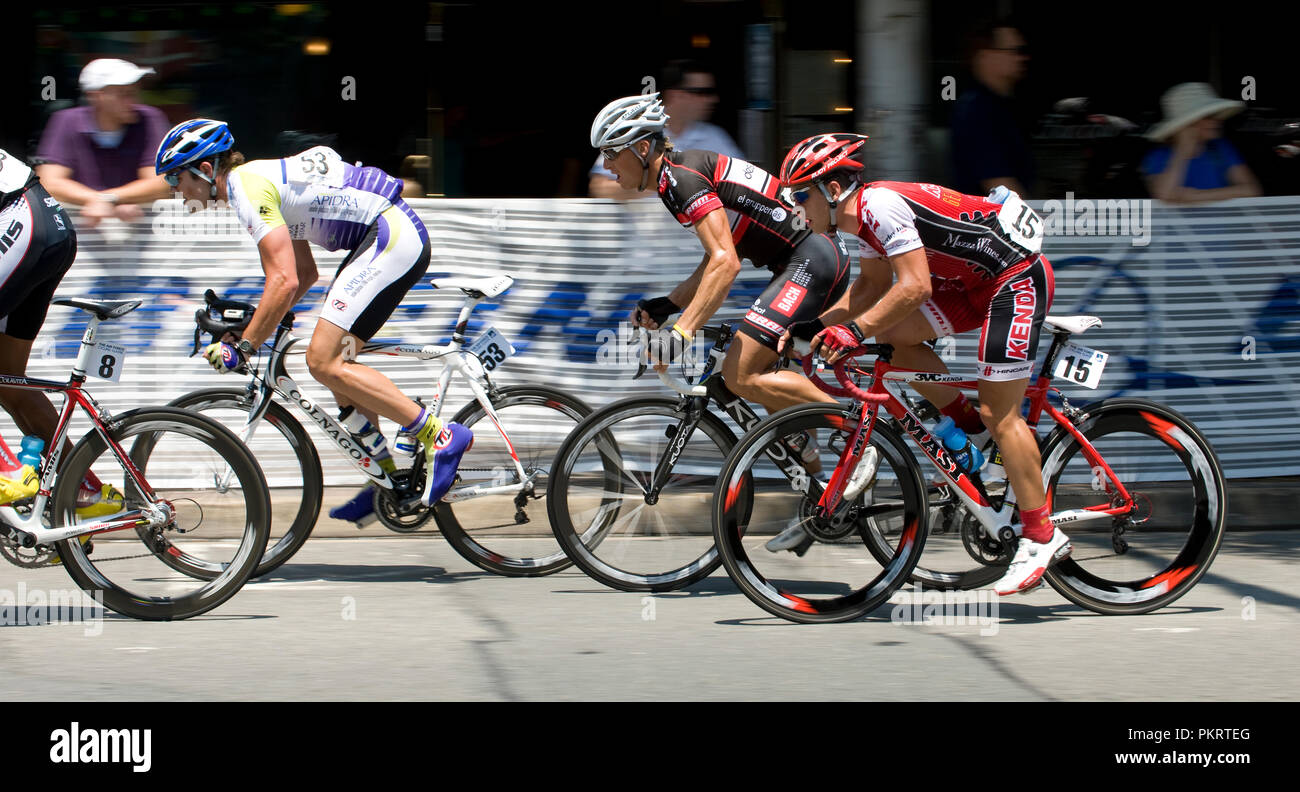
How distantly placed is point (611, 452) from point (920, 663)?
174 cm

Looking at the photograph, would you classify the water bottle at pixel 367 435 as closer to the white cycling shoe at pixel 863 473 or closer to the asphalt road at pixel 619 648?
the asphalt road at pixel 619 648

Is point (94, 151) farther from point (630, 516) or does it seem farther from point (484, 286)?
point (630, 516)

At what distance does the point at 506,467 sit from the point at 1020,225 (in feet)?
8.04

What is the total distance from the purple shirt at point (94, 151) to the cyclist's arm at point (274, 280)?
2.32 metres

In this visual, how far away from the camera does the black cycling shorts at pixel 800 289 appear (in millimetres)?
6086

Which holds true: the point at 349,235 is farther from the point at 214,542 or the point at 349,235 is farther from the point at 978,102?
the point at 978,102

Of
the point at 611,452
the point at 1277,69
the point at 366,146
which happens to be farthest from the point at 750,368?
the point at 1277,69

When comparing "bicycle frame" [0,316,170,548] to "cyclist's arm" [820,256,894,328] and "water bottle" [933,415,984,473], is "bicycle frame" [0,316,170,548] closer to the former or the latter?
"cyclist's arm" [820,256,894,328]

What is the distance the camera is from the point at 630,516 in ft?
20.8

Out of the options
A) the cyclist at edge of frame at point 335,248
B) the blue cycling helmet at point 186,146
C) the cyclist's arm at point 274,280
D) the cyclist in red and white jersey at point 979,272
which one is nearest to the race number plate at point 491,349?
the cyclist at edge of frame at point 335,248

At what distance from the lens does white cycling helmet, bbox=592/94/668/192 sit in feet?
20.0

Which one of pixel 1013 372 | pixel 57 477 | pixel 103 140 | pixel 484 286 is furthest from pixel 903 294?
pixel 103 140

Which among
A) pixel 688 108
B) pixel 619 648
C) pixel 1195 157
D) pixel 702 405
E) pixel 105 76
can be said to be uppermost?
pixel 105 76

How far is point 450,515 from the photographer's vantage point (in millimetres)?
6508
